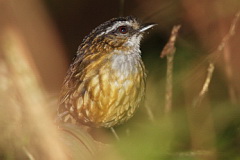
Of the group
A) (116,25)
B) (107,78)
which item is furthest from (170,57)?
(116,25)

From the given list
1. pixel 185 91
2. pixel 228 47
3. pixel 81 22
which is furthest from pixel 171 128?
pixel 81 22

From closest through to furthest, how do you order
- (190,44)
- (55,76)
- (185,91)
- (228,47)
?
(55,76) → (185,91) → (228,47) → (190,44)

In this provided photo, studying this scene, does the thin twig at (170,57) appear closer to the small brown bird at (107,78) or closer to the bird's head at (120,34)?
the small brown bird at (107,78)

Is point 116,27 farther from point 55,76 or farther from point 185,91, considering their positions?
point 55,76

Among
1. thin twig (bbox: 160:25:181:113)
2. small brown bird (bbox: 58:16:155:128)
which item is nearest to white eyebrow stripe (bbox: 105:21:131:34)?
small brown bird (bbox: 58:16:155:128)

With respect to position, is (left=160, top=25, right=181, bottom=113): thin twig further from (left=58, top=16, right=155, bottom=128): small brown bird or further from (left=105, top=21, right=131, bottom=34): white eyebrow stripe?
(left=105, top=21, right=131, bottom=34): white eyebrow stripe

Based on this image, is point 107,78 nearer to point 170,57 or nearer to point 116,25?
point 116,25

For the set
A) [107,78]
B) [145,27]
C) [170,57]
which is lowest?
[107,78]

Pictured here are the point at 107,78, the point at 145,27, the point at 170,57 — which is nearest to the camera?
the point at 170,57
